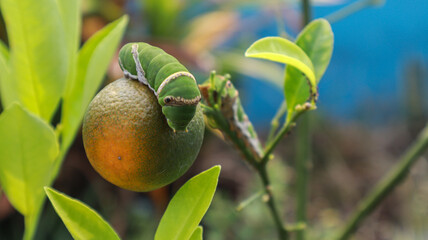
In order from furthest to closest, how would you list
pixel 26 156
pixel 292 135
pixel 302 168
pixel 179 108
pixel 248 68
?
pixel 292 135 → pixel 248 68 → pixel 302 168 → pixel 26 156 → pixel 179 108

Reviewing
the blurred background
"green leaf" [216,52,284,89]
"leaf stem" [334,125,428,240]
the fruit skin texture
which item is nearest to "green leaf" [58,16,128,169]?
the fruit skin texture

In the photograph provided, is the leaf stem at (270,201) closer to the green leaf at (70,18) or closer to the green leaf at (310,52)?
the green leaf at (310,52)

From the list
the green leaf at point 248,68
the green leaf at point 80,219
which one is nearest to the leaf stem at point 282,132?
the green leaf at point 80,219

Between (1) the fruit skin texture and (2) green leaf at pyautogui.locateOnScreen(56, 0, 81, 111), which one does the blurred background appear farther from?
(1) the fruit skin texture

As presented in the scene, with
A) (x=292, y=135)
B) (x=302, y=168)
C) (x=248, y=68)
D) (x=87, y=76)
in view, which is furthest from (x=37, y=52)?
(x=292, y=135)

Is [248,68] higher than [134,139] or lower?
lower

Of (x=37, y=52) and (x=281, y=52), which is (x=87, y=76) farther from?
(x=281, y=52)
